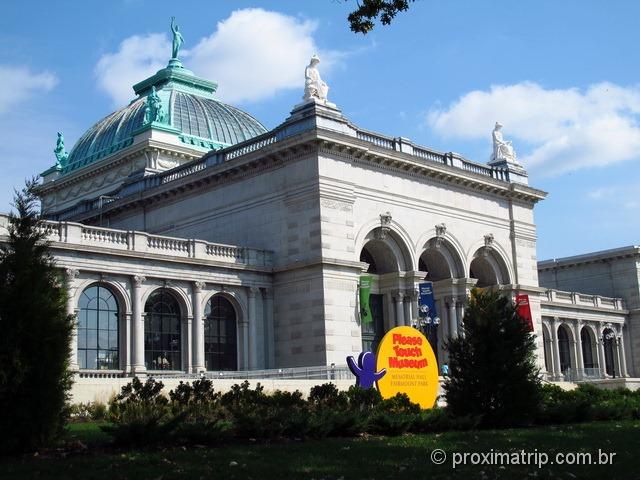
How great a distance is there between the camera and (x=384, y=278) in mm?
47219

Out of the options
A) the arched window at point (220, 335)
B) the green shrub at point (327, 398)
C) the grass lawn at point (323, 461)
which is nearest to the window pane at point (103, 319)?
the arched window at point (220, 335)

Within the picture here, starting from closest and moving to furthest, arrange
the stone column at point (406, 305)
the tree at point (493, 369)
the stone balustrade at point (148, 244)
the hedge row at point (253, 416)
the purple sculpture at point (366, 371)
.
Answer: the hedge row at point (253, 416), the tree at point (493, 369), the purple sculpture at point (366, 371), the stone balustrade at point (148, 244), the stone column at point (406, 305)

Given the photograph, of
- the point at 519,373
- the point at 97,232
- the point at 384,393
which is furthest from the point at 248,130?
the point at 519,373

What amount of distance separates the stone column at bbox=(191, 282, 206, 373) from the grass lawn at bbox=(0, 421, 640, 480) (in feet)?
69.5

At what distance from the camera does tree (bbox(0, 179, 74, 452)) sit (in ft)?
54.6

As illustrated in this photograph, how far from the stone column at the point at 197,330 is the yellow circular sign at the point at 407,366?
12869mm

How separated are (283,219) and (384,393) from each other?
15.5m

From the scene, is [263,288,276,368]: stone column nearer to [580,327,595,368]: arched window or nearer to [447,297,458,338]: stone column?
[447,297,458,338]: stone column

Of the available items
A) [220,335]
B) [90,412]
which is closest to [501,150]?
[220,335]

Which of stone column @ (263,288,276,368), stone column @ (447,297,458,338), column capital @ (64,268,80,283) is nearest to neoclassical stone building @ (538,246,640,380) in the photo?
stone column @ (447,297,458,338)

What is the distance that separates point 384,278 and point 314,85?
11.0 meters

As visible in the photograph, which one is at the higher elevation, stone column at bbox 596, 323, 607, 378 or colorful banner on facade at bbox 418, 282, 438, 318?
colorful banner on facade at bbox 418, 282, 438, 318

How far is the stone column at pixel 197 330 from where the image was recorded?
4162cm

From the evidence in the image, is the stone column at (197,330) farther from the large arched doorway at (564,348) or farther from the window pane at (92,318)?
the large arched doorway at (564,348)
